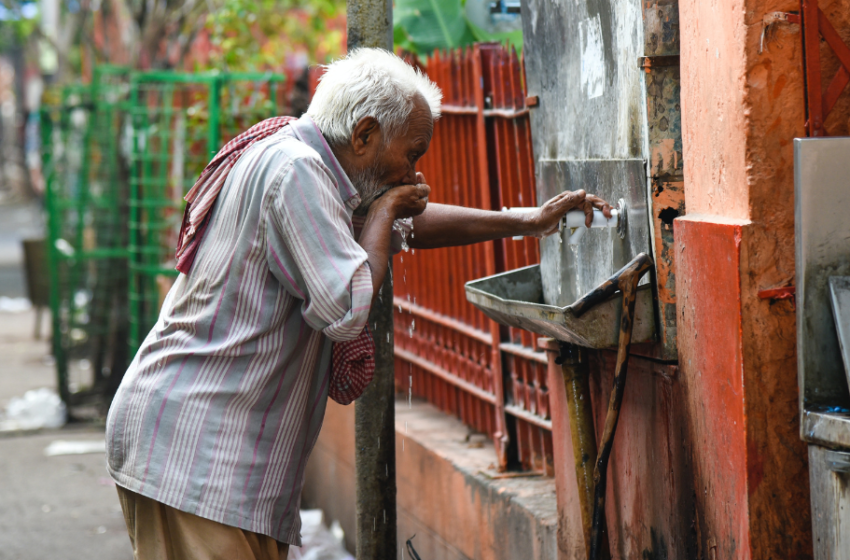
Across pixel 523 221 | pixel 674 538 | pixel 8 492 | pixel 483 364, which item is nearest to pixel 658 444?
pixel 674 538

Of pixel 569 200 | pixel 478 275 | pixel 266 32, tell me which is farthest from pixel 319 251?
pixel 266 32

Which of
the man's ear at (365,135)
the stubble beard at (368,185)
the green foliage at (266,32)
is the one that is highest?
the green foliage at (266,32)

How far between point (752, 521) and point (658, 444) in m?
0.44

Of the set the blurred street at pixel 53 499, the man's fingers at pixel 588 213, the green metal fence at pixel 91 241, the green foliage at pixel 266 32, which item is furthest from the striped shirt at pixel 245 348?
the green foliage at pixel 266 32

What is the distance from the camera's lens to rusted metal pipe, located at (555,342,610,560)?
2.54 m

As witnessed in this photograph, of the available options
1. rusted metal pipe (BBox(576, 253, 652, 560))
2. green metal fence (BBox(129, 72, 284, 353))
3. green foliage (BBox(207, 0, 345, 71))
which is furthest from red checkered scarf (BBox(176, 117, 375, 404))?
green foliage (BBox(207, 0, 345, 71))

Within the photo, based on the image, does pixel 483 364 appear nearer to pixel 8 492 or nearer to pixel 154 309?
pixel 8 492

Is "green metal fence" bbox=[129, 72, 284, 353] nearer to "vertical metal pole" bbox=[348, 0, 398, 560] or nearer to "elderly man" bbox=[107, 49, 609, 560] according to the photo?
"vertical metal pole" bbox=[348, 0, 398, 560]

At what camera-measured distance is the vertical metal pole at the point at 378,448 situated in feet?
9.68

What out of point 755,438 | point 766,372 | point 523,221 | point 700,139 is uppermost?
point 700,139

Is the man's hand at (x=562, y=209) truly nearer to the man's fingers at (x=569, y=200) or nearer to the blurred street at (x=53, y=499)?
the man's fingers at (x=569, y=200)

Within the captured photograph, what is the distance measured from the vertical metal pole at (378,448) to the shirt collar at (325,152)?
0.68 m

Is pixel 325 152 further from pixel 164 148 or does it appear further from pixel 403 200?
pixel 164 148

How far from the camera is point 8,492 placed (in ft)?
19.1
